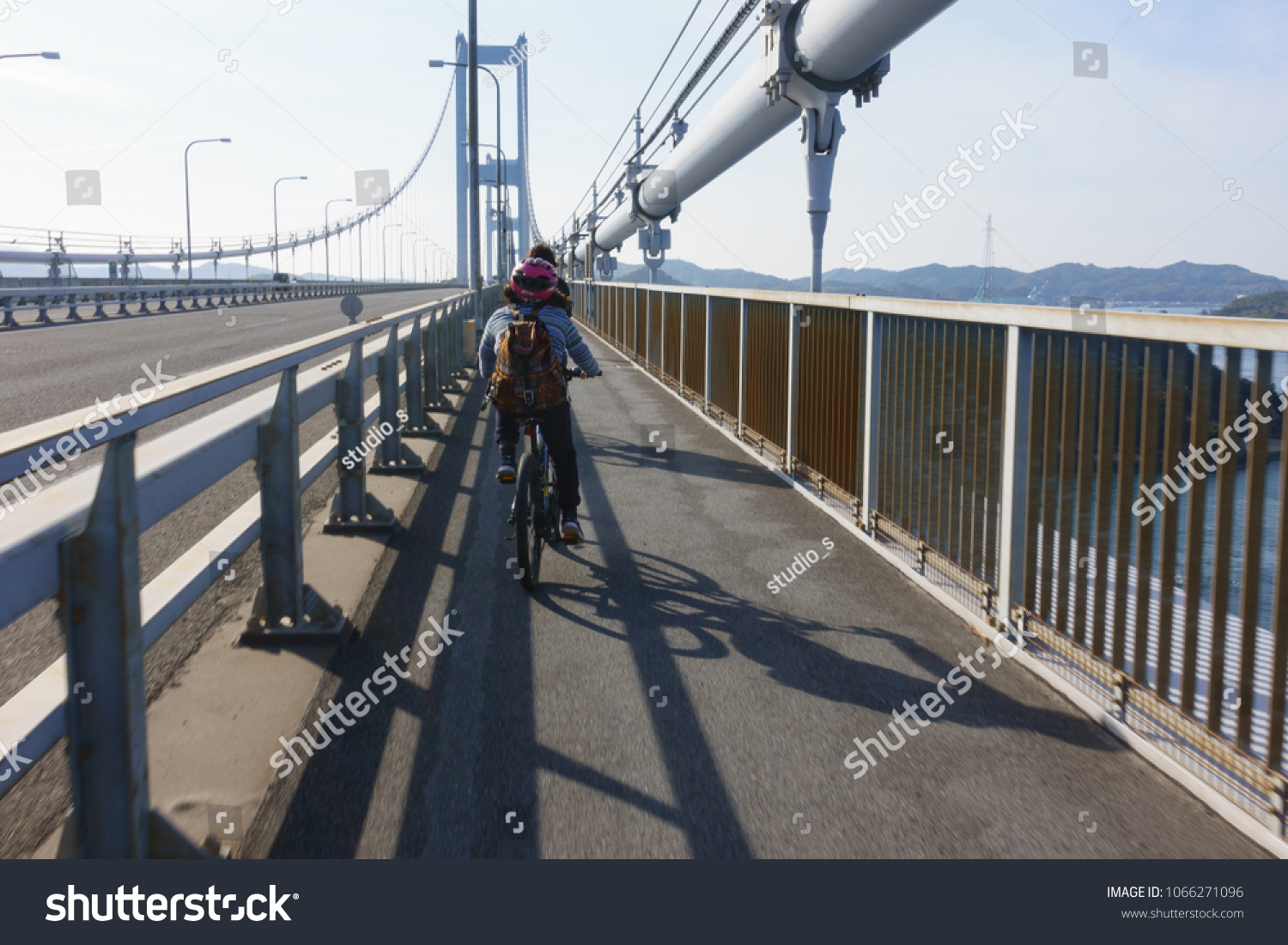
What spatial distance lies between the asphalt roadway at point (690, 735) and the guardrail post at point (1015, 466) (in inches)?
13.8

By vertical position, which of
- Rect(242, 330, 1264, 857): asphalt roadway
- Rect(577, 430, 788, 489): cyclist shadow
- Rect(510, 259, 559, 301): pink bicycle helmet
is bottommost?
Rect(242, 330, 1264, 857): asphalt roadway

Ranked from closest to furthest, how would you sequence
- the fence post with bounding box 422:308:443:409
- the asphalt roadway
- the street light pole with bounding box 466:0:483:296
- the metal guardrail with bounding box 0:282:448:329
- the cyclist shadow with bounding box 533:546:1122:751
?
the asphalt roadway, the cyclist shadow with bounding box 533:546:1122:751, the fence post with bounding box 422:308:443:409, the street light pole with bounding box 466:0:483:296, the metal guardrail with bounding box 0:282:448:329

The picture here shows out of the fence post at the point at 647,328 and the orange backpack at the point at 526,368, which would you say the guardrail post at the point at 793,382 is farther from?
the fence post at the point at 647,328

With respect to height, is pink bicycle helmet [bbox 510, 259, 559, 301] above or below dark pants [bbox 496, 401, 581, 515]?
above

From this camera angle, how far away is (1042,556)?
14.8ft

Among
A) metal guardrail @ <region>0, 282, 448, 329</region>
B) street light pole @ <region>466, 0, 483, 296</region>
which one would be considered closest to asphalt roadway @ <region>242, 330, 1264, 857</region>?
street light pole @ <region>466, 0, 483, 296</region>

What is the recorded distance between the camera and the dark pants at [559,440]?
6.02 m

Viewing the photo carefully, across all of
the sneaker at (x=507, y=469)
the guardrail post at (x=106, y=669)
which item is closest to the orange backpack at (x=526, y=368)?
the sneaker at (x=507, y=469)

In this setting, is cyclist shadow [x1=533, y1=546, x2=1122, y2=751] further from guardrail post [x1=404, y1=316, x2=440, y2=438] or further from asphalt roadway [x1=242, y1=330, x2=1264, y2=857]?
guardrail post [x1=404, y1=316, x2=440, y2=438]

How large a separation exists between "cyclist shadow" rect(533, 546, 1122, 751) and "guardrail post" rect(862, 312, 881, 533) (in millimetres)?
1281

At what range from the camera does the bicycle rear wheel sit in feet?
18.5

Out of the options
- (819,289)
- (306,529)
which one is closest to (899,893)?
(306,529)

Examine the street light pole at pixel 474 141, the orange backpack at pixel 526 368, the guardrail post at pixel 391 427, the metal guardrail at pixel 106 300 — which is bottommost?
the guardrail post at pixel 391 427

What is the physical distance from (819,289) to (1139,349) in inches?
363
